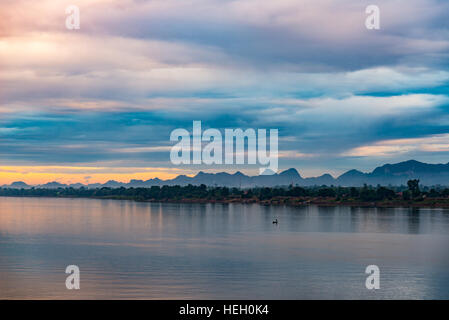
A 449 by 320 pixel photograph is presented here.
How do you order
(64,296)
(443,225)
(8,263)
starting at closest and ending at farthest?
(64,296)
(8,263)
(443,225)

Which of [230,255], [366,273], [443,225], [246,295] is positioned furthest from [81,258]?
[443,225]

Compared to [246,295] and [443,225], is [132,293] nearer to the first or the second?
[246,295]

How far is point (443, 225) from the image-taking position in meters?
127

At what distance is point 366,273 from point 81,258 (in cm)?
3718

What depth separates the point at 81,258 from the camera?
7062 cm

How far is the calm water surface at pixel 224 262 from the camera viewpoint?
4891cm

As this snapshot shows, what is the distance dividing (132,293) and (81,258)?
2592cm

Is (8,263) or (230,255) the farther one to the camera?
(230,255)

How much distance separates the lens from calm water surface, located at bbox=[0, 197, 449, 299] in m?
48.9

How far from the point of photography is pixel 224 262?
66625 mm
